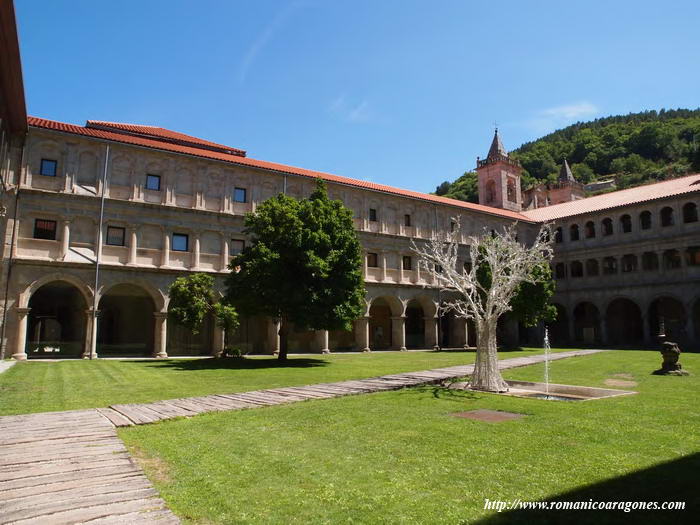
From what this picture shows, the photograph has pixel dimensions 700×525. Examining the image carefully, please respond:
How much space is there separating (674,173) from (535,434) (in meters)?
107

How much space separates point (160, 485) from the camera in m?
4.94

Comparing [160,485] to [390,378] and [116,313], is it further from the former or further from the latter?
[116,313]

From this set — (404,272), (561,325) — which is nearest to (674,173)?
(561,325)

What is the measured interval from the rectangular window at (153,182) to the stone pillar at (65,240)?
509cm

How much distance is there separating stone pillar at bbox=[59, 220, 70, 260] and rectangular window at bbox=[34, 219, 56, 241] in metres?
0.55

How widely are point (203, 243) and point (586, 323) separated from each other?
37417mm

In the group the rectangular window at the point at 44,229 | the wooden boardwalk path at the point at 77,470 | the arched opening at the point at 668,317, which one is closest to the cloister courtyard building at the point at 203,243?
the rectangular window at the point at 44,229

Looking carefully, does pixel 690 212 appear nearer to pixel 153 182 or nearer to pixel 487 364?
pixel 487 364

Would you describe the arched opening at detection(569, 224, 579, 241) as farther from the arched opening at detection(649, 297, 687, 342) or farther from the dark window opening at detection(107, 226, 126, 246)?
the dark window opening at detection(107, 226, 126, 246)

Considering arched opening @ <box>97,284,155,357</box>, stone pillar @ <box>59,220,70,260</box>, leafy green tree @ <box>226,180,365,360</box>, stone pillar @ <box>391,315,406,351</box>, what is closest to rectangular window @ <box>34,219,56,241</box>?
stone pillar @ <box>59,220,70,260</box>

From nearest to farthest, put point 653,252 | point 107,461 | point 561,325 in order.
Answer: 1. point 107,461
2. point 653,252
3. point 561,325

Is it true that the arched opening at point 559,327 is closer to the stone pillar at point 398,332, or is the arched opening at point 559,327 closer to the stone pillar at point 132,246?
the stone pillar at point 398,332

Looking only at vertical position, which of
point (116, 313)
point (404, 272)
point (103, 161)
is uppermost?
point (103, 161)

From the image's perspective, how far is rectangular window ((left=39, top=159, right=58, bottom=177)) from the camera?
87.0 feet
